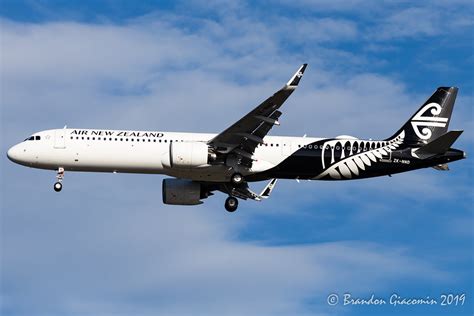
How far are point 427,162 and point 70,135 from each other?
20652 mm

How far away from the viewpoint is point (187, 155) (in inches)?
2216

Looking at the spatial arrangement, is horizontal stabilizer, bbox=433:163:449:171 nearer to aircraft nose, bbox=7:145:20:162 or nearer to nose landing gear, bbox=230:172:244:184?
nose landing gear, bbox=230:172:244:184

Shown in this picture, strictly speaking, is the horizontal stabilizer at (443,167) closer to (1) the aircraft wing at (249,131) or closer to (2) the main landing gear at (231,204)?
(1) the aircraft wing at (249,131)

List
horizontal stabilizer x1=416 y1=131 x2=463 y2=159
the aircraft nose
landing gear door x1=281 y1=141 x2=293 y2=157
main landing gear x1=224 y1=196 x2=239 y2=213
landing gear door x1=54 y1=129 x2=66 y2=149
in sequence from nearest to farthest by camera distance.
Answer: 1. horizontal stabilizer x1=416 y1=131 x2=463 y2=159
2. landing gear door x1=281 y1=141 x2=293 y2=157
3. landing gear door x1=54 y1=129 x2=66 y2=149
4. the aircraft nose
5. main landing gear x1=224 y1=196 x2=239 y2=213

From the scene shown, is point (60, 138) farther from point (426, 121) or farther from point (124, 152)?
point (426, 121)

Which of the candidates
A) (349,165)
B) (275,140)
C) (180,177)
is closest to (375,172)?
(349,165)

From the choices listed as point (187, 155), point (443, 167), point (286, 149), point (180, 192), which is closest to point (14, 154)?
point (180, 192)

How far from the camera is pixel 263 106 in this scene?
177 feet

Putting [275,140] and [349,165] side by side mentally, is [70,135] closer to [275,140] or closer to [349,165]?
[275,140]

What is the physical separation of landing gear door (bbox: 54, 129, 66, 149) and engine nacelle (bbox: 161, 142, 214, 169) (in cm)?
645

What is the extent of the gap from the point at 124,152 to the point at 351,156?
13066 millimetres

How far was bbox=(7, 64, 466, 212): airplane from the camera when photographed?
57000mm

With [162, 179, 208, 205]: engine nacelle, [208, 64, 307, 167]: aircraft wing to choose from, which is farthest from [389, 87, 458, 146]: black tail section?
[162, 179, 208, 205]: engine nacelle

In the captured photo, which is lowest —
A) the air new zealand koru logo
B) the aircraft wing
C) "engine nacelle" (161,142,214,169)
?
"engine nacelle" (161,142,214,169)
